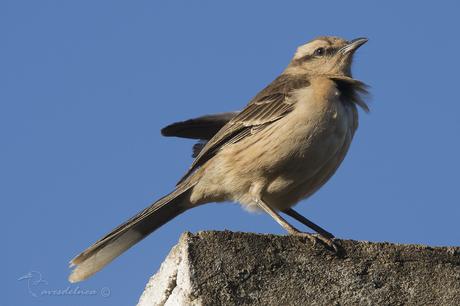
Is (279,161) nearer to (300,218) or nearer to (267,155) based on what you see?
(267,155)

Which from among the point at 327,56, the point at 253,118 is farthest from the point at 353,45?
the point at 253,118

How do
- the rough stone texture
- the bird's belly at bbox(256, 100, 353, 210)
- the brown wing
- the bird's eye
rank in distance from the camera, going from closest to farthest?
the rough stone texture < the bird's belly at bbox(256, 100, 353, 210) < the brown wing < the bird's eye

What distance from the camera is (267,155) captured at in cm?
780

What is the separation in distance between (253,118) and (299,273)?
428 centimetres

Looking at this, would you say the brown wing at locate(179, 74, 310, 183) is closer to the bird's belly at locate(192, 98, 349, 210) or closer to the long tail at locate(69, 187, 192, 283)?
the bird's belly at locate(192, 98, 349, 210)

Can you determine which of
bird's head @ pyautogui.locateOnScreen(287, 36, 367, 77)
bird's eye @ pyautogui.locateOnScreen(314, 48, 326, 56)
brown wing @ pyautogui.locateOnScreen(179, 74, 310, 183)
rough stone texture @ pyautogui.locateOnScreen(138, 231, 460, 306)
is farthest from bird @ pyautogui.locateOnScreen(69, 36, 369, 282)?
rough stone texture @ pyautogui.locateOnScreen(138, 231, 460, 306)

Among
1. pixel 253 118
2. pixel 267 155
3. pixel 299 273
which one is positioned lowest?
pixel 299 273

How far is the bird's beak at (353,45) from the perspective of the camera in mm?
9766

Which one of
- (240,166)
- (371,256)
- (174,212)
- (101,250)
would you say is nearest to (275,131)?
(240,166)

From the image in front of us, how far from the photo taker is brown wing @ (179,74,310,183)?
826 cm

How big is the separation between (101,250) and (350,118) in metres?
2.91

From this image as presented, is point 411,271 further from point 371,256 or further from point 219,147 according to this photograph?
point 219,147

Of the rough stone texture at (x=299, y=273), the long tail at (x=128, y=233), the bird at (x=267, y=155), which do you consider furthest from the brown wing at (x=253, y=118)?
the rough stone texture at (x=299, y=273)

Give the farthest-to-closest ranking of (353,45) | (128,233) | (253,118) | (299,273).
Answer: (353,45) → (253,118) → (128,233) → (299,273)
